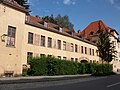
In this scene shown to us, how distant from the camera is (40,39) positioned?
124 ft

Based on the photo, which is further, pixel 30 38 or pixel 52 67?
pixel 30 38

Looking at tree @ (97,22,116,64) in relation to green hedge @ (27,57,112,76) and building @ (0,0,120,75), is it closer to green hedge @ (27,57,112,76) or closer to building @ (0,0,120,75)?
green hedge @ (27,57,112,76)

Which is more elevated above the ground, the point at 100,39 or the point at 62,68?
the point at 100,39

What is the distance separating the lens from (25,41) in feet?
111

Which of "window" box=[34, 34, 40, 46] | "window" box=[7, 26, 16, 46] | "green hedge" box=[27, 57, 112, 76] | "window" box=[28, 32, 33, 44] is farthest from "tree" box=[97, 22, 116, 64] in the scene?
"window" box=[7, 26, 16, 46]

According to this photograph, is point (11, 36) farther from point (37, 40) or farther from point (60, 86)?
point (60, 86)

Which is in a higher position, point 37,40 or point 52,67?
point 37,40

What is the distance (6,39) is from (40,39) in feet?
34.8

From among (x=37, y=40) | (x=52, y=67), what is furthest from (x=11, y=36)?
(x=37, y=40)

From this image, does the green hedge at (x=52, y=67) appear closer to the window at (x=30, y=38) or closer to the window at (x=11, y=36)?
the window at (x=11, y=36)

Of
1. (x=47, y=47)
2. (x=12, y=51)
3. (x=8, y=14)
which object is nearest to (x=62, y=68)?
(x=47, y=47)

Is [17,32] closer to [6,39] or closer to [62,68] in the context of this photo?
[6,39]

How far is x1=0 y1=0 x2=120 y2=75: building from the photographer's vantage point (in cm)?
2744

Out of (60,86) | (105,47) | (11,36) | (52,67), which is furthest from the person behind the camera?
(105,47)
